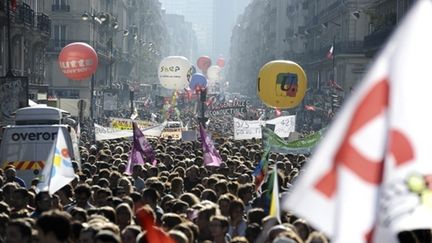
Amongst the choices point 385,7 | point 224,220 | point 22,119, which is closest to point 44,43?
point 385,7

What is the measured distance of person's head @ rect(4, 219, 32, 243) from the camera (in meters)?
7.58

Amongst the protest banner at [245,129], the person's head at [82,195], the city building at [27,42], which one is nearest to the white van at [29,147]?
the person's head at [82,195]

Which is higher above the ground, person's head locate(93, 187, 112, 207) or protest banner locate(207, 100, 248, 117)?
person's head locate(93, 187, 112, 207)

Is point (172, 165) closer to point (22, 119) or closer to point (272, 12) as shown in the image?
point (22, 119)

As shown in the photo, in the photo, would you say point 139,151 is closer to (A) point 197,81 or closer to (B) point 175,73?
(B) point 175,73

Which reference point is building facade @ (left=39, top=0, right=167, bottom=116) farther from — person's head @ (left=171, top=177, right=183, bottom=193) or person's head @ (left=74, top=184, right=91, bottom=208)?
person's head @ (left=74, top=184, right=91, bottom=208)

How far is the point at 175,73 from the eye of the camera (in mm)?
62562

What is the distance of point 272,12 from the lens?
13025cm

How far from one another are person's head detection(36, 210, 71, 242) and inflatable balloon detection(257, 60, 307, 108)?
22.4m

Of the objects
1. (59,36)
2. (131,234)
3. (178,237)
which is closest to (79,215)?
(131,234)

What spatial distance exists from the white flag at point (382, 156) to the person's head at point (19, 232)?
3564 mm

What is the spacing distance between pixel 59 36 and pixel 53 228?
6455 cm

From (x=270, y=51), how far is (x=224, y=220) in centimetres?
12266

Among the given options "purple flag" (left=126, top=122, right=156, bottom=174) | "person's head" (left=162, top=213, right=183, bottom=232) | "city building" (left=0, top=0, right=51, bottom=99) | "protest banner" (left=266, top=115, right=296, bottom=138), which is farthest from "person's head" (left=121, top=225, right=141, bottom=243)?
"city building" (left=0, top=0, right=51, bottom=99)
